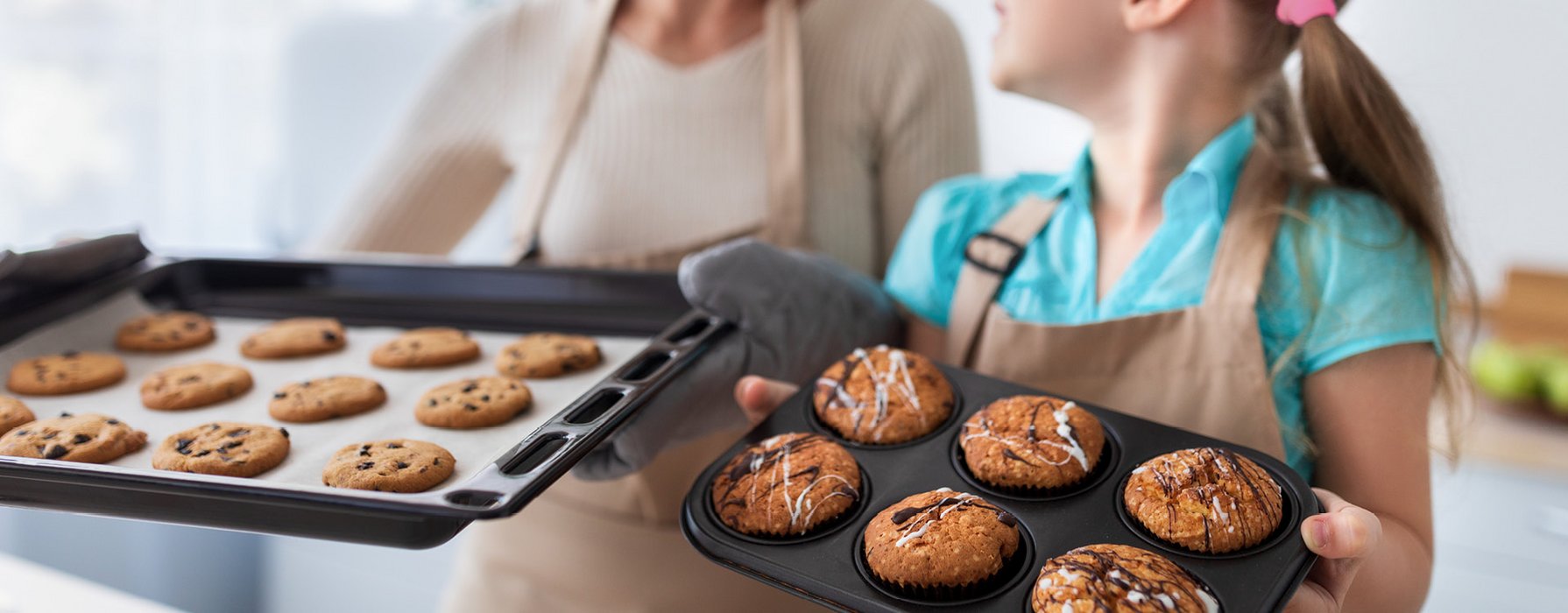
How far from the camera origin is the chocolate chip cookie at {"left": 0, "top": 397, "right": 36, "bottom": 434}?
1.10 m

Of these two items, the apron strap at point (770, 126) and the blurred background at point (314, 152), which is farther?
the blurred background at point (314, 152)

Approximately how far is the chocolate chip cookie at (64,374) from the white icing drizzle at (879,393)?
2.96ft

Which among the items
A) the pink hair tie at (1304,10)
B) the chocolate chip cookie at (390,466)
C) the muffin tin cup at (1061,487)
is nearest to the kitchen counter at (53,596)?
the chocolate chip cookie at (390,466)

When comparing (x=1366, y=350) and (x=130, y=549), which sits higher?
(x=1366, y=350)

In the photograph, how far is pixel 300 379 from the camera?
4.35 ft

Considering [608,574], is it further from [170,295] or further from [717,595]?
[170,295]

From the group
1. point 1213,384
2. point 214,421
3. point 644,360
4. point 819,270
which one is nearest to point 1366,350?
point 1213,384

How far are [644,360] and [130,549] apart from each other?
7.18 ft

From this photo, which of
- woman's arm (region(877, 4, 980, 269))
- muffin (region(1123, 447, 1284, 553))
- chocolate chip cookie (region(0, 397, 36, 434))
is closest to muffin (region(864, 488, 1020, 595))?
muffin (region(1123, 447, 1284, 553))

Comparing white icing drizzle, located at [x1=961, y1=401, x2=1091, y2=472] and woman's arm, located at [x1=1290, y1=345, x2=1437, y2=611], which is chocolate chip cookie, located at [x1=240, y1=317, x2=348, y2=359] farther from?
woman's arm, located at [x1=1290, y1=345, x2=1437, y2=611]

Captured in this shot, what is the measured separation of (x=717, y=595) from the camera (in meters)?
1.47

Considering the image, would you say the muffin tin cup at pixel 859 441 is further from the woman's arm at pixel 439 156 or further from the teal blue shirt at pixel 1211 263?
the woman's arm at pixel 439 156

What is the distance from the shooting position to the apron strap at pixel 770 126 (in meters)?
1.59

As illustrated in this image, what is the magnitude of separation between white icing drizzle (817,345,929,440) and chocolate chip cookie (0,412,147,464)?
0.74 metres
